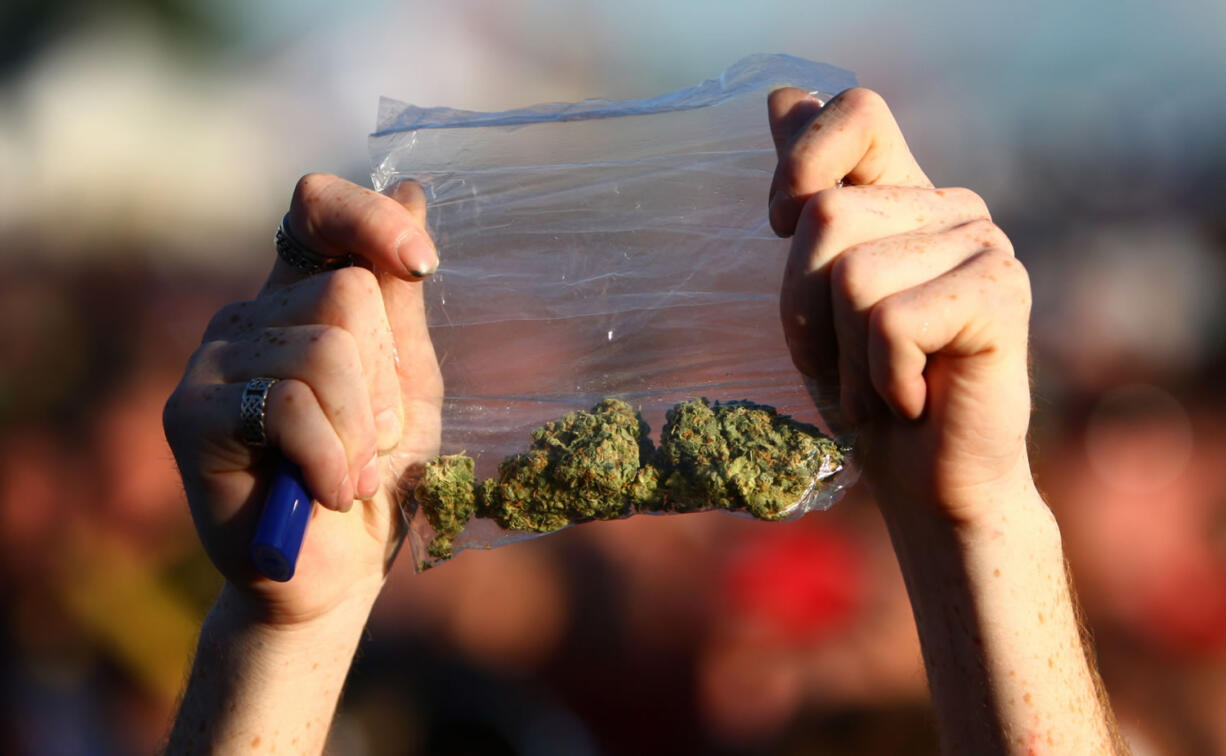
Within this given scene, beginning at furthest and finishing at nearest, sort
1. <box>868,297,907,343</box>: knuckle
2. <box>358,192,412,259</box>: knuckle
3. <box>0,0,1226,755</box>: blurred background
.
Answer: <box>0,0,1226,755</box>: blurred background
<box>358,192,412,259</box>: knuckle
<box>868,297,907,343</box>: knuckle

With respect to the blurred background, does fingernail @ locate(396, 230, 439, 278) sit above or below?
above

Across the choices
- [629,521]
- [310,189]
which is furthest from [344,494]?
[629,521]

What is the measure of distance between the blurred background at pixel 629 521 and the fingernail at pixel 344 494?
98 cm

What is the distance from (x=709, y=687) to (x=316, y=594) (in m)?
0.97

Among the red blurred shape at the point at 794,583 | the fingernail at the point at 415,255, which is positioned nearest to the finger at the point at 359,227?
the fingernail at the point at 415,255

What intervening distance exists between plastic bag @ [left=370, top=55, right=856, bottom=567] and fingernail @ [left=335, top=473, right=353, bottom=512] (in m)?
0.07

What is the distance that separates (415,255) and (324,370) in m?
0.12

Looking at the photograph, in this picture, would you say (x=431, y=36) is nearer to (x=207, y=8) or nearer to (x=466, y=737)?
(x=207, y=8)

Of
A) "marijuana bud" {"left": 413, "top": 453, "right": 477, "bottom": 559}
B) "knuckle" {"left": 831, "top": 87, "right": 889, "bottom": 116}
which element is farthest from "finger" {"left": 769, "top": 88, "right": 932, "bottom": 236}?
"marijuana bud" {"left": 413, "top": 453, "right": 477, "bottom": 559}

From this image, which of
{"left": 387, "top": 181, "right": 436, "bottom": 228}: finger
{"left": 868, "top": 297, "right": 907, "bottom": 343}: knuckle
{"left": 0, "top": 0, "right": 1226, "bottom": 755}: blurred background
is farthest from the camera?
{"left": 0, "top": 0, "right": 1226, "bottom": 755}: blurred background

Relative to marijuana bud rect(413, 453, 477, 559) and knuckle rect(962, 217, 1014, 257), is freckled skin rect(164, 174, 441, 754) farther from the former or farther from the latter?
knuckle rect(962, 217, 1014, 257)

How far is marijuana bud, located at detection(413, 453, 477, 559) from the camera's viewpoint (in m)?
0.68

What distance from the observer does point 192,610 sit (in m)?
1.86

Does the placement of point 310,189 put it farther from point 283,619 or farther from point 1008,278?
point 1008,278
